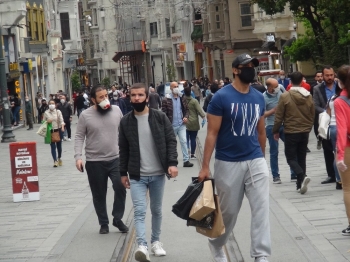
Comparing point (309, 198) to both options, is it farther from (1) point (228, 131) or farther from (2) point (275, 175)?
(1) point (228, 131)

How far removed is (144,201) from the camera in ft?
31.8

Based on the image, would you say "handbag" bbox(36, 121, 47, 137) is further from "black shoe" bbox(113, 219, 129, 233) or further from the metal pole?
the metal pole

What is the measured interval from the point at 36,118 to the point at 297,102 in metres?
40.3

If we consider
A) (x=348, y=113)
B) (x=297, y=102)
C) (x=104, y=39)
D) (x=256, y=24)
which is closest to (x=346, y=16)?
(x=297, y=102)

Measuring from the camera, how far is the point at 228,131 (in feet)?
27.0

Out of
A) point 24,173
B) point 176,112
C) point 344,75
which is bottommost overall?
point 24,173

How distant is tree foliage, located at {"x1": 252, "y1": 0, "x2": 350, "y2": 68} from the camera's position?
2944 centimetres

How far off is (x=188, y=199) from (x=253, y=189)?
57cm

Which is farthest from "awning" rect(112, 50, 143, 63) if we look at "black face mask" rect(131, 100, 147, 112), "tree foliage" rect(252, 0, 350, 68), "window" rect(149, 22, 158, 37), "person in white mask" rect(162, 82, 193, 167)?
"black face mask" rect(131, 100, 147, 112)

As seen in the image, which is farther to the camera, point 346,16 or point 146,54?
point 146,54

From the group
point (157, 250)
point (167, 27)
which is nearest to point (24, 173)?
point (157, 250)

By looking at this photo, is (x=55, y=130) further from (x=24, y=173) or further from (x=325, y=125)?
(x=325, y=125)

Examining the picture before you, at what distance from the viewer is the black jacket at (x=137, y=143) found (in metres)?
9.63

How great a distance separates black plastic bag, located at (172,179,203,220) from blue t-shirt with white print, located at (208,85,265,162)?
12.9 inches
